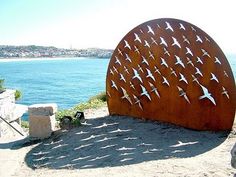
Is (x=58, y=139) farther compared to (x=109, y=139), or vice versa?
(x=58, y=139)

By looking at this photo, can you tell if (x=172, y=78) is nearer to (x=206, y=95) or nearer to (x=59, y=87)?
(x=206, y=95)

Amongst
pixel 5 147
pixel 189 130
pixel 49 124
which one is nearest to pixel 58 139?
pixel 49 124

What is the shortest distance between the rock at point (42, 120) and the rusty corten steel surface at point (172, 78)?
1830mm

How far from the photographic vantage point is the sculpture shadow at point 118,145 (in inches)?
305

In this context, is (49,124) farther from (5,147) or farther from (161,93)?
(161,93)

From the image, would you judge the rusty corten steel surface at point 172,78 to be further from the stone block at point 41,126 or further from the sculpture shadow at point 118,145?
the stone block at point 41,126

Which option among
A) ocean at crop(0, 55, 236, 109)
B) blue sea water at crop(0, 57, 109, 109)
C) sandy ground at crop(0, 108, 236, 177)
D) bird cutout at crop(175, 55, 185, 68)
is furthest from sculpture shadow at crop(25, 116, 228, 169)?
blue sea water at crop(0, 57, 109, 109)

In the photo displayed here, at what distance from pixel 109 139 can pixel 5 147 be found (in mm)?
2711

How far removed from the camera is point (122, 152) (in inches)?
319

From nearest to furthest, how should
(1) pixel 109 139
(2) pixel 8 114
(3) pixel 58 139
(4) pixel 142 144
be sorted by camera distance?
(4) pixel 142 144 < (1) pixel 109 139 < (3) pixel 58 139 < (2) pixel 8 114

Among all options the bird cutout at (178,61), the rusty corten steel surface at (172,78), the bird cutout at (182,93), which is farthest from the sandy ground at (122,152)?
the bird cutout at (178,61)

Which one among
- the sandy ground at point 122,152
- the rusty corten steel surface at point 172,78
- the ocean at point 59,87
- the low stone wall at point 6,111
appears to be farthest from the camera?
the ocean at point 59,87

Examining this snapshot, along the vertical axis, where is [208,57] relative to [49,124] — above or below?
above

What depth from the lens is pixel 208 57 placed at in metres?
8.88
